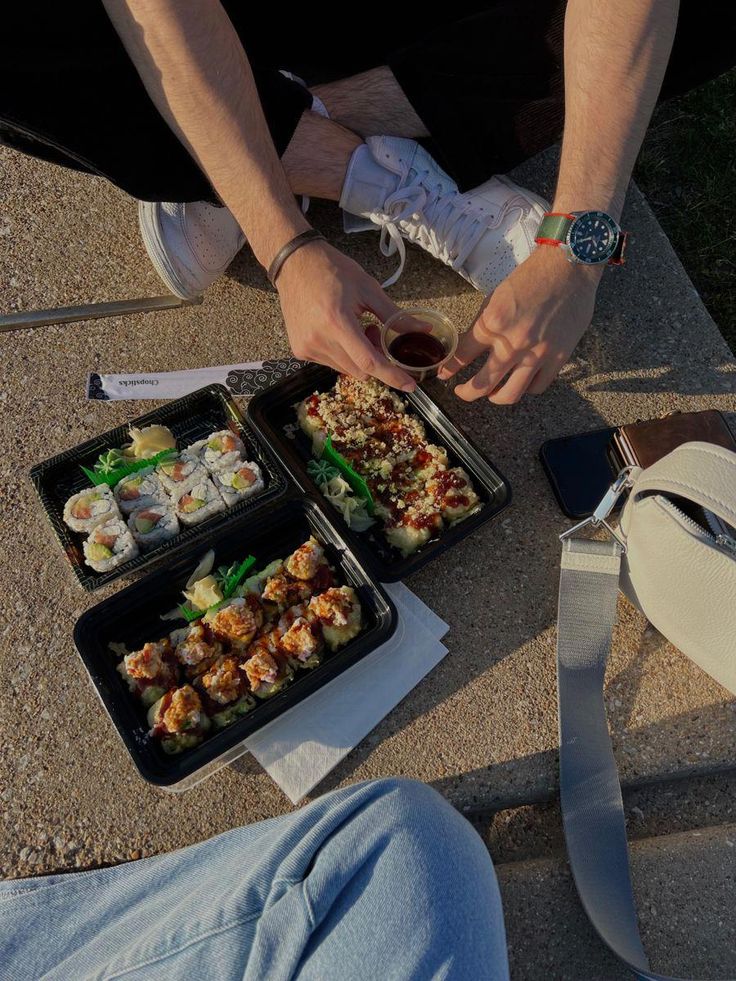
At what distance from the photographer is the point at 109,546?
5.39 feet

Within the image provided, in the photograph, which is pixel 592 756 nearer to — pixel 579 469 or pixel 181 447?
A: pixel 579 469

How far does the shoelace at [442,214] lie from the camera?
2.01 metres

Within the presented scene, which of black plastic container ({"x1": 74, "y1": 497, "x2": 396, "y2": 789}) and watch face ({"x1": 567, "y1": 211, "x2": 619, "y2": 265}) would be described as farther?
watch face ({"x1": 567, "y1": 211, "x2": 619, "y2": 265})

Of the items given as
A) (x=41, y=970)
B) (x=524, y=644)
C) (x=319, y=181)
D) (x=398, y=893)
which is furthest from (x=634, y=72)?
(x=41, y=970)

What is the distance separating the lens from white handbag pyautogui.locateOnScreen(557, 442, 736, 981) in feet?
4.15

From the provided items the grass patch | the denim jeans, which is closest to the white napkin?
the denim jeans

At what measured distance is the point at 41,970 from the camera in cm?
129

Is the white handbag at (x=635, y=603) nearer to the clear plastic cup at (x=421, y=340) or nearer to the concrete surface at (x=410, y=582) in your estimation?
the concrete surface at (x=410, y=582)

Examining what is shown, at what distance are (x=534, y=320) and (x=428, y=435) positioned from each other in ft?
1.40

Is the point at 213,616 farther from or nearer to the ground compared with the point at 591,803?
farther from the ground

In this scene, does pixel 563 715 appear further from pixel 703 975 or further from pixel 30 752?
pixel 30 752

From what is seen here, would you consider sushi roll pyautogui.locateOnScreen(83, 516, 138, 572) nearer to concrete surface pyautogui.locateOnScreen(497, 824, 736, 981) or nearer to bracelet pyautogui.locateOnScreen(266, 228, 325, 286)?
bracelet pyautogui.locateOnScreen(266, 228, 325, 286)

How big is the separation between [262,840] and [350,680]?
430 mm

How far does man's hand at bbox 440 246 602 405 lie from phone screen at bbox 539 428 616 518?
0.31 metres
